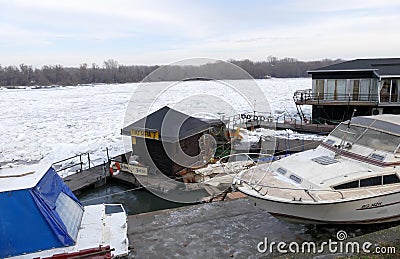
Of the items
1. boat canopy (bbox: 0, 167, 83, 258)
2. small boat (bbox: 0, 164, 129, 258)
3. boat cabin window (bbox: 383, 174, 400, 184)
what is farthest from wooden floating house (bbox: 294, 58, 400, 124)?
boat canopy (bbox: 0, 167, 83, 258)

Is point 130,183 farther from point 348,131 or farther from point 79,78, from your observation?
point 79,78

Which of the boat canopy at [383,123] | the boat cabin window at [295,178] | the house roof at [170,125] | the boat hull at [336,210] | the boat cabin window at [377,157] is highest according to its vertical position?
the boat canopy at [383,123]

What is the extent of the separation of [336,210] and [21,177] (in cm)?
552

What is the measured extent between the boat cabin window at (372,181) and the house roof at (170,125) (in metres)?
5.74

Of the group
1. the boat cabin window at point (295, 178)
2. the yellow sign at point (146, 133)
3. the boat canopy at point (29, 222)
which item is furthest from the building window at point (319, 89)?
the boat canopy at point (29, 222)

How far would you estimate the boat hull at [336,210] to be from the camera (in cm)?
588

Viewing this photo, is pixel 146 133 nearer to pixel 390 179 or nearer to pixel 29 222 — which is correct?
pixel 29 222

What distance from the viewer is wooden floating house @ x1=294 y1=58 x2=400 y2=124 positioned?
21109 millimetres

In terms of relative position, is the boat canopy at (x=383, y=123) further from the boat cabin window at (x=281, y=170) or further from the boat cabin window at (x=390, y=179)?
the boat cabin window at (x=281, y=170)

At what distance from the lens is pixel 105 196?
10.6m

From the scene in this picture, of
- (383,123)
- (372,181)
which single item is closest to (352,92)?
(383,123)

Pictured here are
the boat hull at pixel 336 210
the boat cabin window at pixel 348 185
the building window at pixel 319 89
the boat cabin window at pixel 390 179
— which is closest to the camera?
the boat hull at pixel 336 210

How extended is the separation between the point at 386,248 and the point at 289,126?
18.7 m

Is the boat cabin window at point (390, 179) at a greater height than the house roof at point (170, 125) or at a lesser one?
lesser
